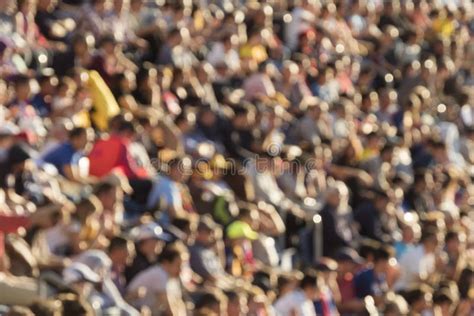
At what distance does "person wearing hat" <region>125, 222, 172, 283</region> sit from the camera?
35.6 feet

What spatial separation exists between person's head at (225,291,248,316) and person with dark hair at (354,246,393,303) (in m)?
1.67

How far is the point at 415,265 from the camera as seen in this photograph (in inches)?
529

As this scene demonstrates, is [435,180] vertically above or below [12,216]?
below

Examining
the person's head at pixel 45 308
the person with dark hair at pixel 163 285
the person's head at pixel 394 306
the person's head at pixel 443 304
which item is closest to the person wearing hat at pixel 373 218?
the person's head at pixel 443 304

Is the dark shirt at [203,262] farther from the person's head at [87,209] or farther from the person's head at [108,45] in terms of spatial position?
the person's head at [108,45]

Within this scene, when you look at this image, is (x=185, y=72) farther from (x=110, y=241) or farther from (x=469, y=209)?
(x=110, y=241)

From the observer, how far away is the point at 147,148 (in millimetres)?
13031

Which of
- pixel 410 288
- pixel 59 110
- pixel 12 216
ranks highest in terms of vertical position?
pixel 12 216

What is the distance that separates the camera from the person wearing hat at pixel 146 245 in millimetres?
10836

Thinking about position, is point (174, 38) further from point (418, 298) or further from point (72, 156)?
point (418, 298)

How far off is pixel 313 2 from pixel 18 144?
24.1ft

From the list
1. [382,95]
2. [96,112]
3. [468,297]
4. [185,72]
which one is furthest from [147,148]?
[382,95]

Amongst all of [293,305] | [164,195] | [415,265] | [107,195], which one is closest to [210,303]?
[293,305]

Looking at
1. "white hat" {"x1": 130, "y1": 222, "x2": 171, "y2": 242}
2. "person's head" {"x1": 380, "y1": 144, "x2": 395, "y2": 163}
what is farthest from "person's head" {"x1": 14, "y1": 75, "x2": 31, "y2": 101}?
"person's head" {"x1": 380, "y1": 144, "x2": 395, "y2": 163}
